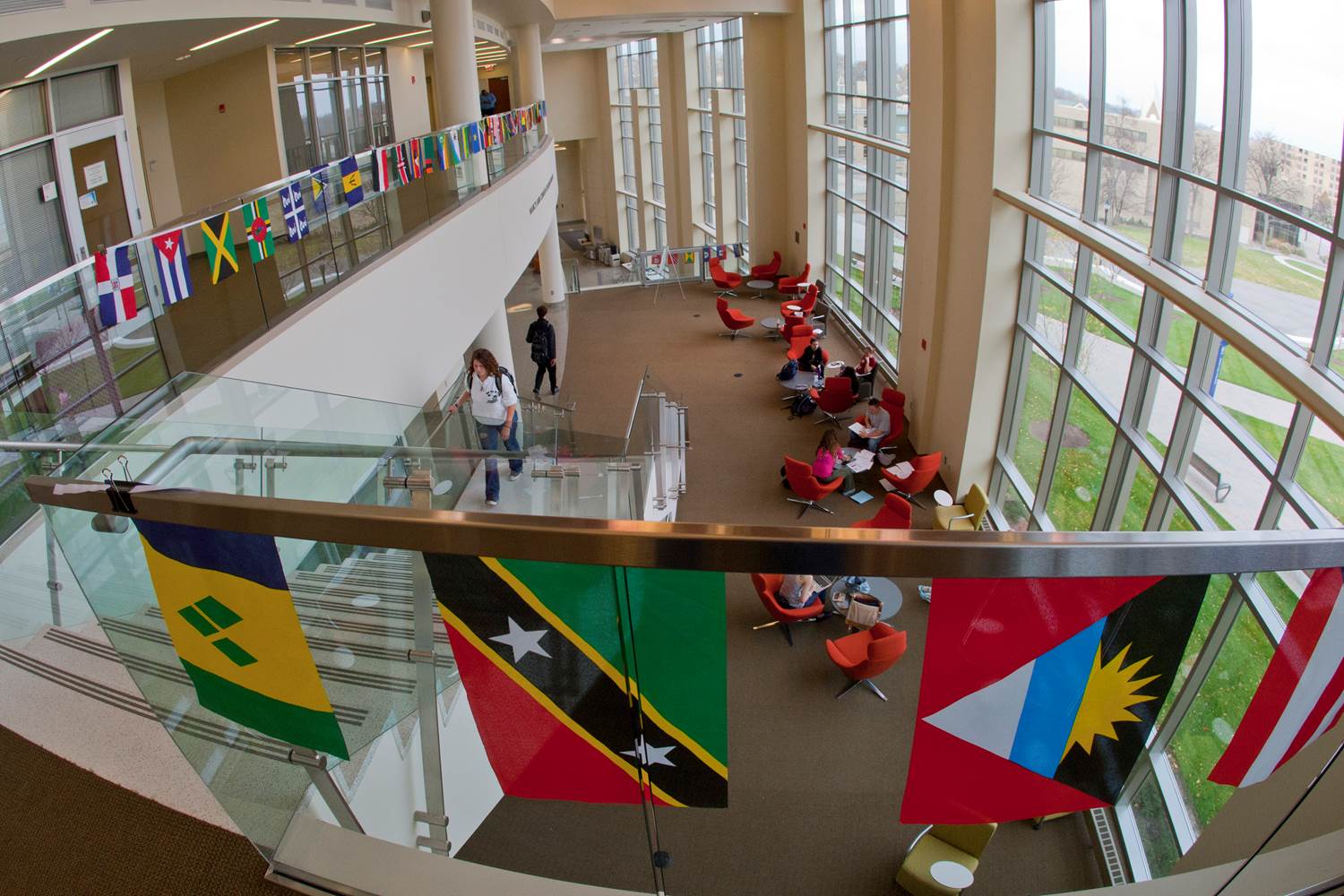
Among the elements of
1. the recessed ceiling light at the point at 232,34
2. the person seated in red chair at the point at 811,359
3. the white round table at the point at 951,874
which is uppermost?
the recessed ceiling light at the point at 232,34

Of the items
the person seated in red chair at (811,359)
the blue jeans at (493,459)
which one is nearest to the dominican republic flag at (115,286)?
the blue jeans at (493,459)

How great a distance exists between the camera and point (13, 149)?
7.75m

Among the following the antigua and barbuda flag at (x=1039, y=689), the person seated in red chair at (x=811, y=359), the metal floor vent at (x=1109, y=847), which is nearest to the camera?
the antigua and barbuda flag at (x=1039, y=689)

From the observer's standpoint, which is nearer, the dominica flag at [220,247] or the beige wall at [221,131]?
the dominica flag at [220,247]

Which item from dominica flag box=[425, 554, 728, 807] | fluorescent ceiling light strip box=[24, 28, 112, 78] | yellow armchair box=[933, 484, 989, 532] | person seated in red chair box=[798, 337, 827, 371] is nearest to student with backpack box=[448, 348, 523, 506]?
fluorescent ceiling light strip box=[24, 28, 112, 78]

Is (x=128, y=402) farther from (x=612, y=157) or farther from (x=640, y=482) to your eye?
(x=612, y=157)

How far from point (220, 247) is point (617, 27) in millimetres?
16723

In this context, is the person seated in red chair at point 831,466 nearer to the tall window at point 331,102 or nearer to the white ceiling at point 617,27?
the tall window at point 331,102

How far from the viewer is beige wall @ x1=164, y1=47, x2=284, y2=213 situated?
12.8 meters

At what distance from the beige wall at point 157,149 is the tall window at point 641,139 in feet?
55.7

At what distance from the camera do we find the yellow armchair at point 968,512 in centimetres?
1095

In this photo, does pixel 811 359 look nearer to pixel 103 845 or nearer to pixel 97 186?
pixel 97 186

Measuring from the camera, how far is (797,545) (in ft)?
5.23

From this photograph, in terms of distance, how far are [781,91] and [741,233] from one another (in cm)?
494
